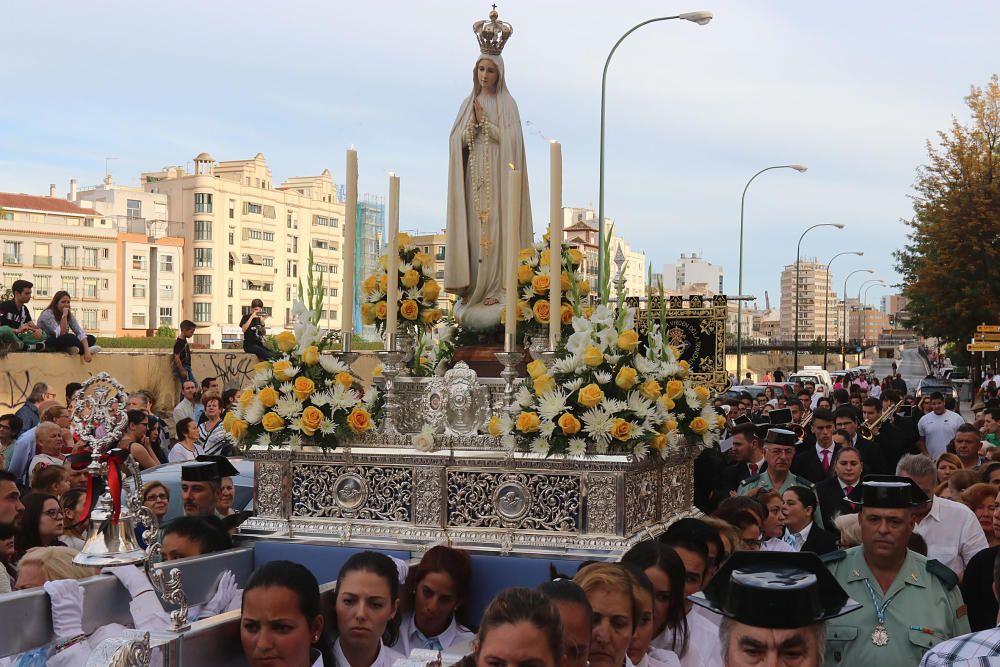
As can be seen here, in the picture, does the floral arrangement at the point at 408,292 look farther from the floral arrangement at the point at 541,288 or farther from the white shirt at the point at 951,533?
the white shirt at the point at 951,533

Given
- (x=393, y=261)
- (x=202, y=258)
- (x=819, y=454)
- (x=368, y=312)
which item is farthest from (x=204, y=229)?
(x=393, y=261)

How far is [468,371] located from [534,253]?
1188mm

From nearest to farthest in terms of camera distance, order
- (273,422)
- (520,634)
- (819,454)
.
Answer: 1. (520,634)
2. (273,422)
3. (819,454)

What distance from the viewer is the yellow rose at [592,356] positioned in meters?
6.30

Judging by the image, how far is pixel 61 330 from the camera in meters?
14.2

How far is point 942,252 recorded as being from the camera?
29.0 metres

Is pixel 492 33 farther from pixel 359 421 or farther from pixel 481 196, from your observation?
pixel 359 421

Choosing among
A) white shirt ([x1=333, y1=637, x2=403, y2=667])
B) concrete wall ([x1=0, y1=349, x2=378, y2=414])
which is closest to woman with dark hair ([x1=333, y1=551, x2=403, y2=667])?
white shirt ([x1=333, y1=637, x2=403, y2=667])

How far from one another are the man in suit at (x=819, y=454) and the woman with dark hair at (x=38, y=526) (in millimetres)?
6937

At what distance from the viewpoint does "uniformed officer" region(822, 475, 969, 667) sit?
4.69 m

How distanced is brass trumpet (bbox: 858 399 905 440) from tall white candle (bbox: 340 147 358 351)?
7.84m

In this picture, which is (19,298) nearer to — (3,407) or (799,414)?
(3,407)

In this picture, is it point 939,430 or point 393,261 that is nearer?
point 393,261

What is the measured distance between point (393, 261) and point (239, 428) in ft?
4.76
